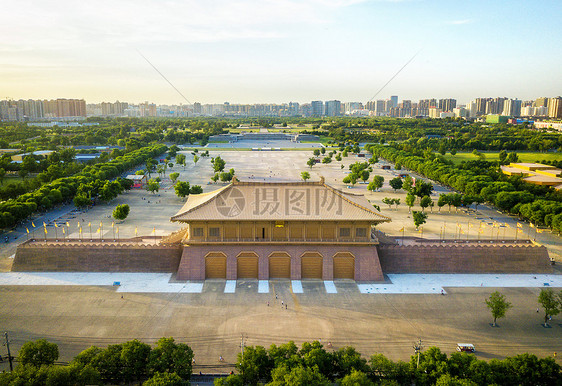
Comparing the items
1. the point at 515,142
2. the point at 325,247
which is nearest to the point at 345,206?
the point at 325,247

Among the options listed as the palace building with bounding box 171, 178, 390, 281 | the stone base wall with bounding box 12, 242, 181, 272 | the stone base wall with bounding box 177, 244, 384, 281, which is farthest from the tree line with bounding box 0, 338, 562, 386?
the stone base wall with bounding box 12, 242, 181, 272

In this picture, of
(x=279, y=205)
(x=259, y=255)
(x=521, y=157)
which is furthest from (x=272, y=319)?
(x=521, y=157)

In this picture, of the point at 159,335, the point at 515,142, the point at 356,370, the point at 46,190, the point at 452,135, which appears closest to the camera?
the point at 356,370

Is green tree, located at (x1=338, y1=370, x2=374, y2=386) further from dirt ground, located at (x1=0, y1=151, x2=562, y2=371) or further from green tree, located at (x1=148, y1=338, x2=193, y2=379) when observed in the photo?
green tree, located at (x1=148, y1=338, x2=193, y2=379)

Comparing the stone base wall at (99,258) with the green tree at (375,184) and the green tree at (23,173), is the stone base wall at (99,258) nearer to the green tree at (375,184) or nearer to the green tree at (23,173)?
the green tree at (375,184)

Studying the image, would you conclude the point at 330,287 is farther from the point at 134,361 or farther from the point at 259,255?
the point at 134,361

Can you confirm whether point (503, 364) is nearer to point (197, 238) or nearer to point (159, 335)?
point (159, 335)
